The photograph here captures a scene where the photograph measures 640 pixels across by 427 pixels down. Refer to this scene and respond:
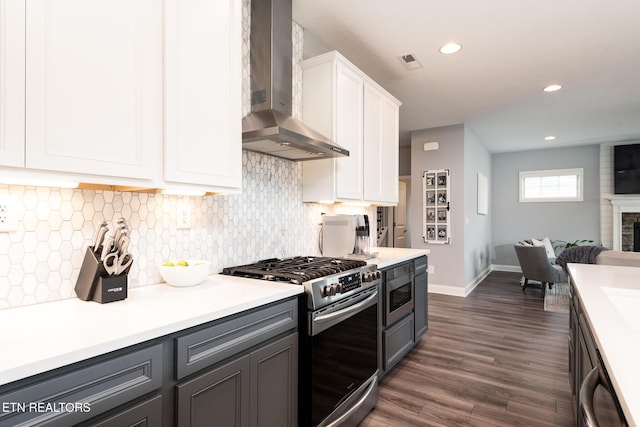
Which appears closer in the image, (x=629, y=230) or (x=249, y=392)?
(x=249, y=392)

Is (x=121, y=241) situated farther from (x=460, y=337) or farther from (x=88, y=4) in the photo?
(x=460, y=337)

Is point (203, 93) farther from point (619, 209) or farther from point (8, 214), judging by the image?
point (619, 209)

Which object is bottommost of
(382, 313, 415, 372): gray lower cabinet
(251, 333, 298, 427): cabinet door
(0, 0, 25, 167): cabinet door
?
(382, 313, 415, 372): gray lower cabinet

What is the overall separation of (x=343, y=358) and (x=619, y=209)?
735cm

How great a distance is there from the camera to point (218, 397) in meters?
1.27

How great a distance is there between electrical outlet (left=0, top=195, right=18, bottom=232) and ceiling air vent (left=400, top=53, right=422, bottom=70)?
119 inches

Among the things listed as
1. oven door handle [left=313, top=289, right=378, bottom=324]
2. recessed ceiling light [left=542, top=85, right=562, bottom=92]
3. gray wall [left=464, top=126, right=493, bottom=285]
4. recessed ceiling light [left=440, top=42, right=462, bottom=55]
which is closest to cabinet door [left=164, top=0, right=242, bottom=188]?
oven door handle [left=313, top=289, right=378, bottom=324]

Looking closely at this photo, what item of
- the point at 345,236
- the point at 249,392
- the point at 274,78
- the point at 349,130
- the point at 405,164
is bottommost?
the point at 249,392

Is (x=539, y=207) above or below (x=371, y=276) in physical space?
above

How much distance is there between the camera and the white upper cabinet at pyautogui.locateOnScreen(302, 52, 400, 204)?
261cm

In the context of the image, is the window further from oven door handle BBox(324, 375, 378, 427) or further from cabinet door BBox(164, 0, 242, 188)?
cabinet door BBox(164, 0, 242, 188)

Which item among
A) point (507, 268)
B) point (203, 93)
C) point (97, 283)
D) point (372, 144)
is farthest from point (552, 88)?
point (507, 268)

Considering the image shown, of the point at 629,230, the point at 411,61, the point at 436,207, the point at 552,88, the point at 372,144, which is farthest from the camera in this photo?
the point at 629,230

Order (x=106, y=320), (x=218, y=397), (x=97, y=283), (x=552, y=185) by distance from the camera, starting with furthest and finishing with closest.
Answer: (x=552, y=185)
(x=97, y=283)
(x=218, y=397)
(x=106, y=320)
